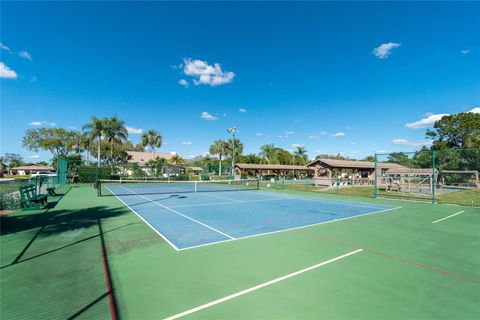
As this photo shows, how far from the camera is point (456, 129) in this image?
135 feet

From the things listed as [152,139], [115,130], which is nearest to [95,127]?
[115,130]

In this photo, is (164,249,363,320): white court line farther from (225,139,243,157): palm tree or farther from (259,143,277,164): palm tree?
(259,143,277,164): palm tree

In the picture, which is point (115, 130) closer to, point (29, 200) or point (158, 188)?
point (158, 188)

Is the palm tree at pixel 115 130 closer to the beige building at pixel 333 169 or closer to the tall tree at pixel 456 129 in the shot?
the beige building at pixel 333 169

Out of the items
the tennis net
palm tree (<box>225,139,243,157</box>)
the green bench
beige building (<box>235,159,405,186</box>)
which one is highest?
palm tree (<box>225,139,243,157</box>)

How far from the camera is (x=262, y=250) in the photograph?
6.13 metres

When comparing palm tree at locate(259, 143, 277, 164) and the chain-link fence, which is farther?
palm tree at locate(259, 143, 277, 164)

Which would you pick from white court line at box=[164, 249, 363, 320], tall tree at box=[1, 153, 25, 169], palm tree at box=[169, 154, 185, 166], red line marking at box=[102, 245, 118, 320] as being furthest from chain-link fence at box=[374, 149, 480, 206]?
tall tree at box=[1, 153, 25, 169]

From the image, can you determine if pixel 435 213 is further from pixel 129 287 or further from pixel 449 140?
pixel 449 140

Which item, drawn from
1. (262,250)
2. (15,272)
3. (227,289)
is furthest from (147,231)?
(227,289)

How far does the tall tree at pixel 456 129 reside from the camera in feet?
127

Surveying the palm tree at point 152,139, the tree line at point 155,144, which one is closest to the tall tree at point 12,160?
the tree line at point 155,144

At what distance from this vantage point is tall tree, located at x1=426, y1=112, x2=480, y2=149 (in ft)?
127

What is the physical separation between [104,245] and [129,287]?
9.58ft
